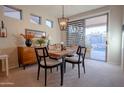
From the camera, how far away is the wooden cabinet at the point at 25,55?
3.17 metres

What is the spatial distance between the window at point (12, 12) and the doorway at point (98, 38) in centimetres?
236

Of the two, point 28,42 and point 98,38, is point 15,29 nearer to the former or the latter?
point 28,42

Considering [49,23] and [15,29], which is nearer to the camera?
[15,29]

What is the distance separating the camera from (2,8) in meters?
2.90

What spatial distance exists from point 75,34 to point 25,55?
1.85 metres

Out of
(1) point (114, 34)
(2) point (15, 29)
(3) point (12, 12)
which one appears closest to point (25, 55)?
(2) point (15, 29)

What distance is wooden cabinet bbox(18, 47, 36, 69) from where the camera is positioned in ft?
10.4

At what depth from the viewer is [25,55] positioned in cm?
321

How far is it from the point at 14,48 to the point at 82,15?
9.19 feet

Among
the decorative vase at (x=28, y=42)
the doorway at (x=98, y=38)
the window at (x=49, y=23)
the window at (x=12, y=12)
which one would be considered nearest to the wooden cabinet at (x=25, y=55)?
the decorative vase at (x=28, y=42)

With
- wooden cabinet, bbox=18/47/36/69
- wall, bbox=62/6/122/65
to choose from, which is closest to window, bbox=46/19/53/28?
wooden cabinet, bbox=18/47/36/69

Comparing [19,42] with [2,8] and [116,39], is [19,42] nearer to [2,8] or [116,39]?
[2,8]

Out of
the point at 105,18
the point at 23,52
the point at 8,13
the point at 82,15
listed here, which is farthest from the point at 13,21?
the point at 105,18

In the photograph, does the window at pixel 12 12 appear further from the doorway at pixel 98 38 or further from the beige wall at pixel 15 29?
Answer: the doorway at pixel 98 38
